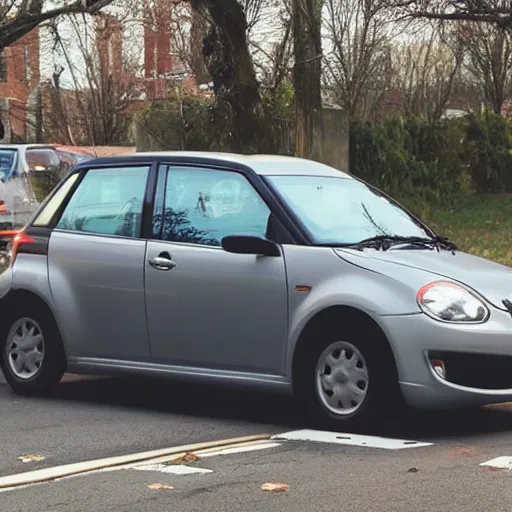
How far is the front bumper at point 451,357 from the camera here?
6875 mm

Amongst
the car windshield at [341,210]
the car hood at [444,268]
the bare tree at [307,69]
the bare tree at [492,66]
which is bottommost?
the car hood at [444,268]

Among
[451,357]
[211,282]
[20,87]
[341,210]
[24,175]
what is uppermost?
[20,87]

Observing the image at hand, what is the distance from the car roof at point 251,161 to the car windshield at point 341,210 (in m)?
0.08

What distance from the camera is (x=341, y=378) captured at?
7.20 m

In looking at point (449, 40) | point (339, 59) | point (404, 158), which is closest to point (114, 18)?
point (339, 59)

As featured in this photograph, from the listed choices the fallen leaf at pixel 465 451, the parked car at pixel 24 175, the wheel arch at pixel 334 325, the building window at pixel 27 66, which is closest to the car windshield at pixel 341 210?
the wheel arch at pixel 334 325

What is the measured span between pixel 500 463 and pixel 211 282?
2.35 meters

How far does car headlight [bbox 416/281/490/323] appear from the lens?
6.95 m

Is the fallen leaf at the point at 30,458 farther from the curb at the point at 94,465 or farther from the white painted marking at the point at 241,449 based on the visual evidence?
the white painted marking at the point at 241,449

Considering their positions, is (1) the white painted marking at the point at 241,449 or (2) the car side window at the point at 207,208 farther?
(2) the car side window at the point at 207,208

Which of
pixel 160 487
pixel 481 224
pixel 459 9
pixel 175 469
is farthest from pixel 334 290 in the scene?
pixel 459 9

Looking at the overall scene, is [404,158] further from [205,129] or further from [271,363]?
[271,363]

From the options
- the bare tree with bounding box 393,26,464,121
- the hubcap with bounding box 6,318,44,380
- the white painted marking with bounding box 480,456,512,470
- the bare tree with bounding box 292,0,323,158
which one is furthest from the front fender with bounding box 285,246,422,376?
the bare tree with bounding box 393,26,464,121

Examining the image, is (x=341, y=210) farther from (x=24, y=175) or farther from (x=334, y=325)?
(x=24, y=175)
